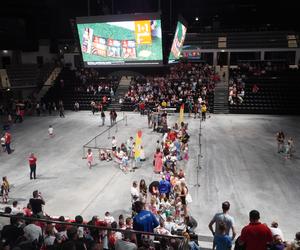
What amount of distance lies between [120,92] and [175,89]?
21.1 feet

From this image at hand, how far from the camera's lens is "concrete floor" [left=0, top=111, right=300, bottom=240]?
13.1 meters

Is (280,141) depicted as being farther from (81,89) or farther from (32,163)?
(81,89)

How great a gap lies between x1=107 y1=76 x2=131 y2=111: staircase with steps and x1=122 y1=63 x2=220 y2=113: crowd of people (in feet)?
2.80

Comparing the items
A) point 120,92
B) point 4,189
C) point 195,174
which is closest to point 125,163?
point 195,174

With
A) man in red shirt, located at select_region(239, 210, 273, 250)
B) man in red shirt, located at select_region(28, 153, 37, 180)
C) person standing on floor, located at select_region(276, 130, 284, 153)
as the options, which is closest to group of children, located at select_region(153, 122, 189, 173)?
person standing on floor, located at select_region(276, 130, 284, 153)

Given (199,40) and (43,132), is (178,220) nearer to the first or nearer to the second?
(43,132)

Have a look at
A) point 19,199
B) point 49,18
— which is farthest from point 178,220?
point 49,18

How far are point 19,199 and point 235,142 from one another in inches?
553

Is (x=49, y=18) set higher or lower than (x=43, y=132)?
higher

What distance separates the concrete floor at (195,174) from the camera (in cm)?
1305

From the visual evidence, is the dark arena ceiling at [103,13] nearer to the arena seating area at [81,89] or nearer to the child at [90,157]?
the arena seating area at [81,89]

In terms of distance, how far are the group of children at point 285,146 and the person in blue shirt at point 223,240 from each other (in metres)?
13.4

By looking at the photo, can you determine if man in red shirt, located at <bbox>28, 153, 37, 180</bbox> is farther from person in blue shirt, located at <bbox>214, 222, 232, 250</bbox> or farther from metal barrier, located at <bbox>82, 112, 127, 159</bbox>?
person in blue shirt, located at <bbox>214, 222, 232, 250</bbox>

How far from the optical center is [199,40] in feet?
162
